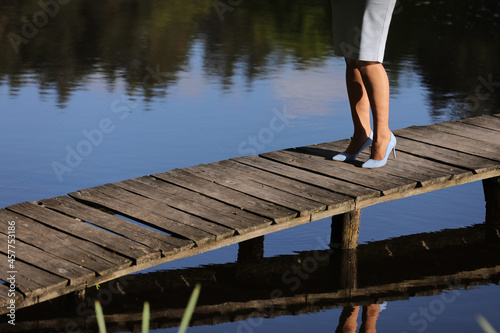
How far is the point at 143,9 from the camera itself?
1869 centimetres

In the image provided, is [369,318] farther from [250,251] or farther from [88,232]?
[88,232]

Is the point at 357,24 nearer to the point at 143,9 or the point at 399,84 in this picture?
the point at 399,84

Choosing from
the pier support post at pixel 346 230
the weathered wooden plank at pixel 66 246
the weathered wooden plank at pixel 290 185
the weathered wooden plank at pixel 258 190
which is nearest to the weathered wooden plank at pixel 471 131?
the pier support post at pixel 346 230

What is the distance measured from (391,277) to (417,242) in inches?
28.0

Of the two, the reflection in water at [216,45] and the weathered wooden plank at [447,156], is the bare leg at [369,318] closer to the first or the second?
the weathered wooden plank at [447,156]

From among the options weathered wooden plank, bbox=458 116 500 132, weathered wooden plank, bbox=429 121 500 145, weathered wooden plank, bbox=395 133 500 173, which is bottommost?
weathered wooden plank, bbox=458 116 500 132

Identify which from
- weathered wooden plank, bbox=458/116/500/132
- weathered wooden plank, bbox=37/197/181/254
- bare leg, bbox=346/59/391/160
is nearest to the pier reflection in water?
→ weathered wooden plank, bbox=37/197/181/254

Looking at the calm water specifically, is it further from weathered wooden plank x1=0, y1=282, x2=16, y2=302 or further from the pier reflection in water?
weathered wooden plank x1=0, y1=282, x2=16, y2=302

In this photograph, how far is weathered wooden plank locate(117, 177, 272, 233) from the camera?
5.60 m

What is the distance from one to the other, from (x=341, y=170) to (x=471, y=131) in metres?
1.74

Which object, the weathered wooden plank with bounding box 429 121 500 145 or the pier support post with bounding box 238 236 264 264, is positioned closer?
the pier support post with bounding box 238 236 264 264

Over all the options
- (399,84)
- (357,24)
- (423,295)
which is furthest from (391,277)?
(399,84)

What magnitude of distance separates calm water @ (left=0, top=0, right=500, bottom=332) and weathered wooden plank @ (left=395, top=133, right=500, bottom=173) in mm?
513

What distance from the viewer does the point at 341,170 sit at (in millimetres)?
6641
